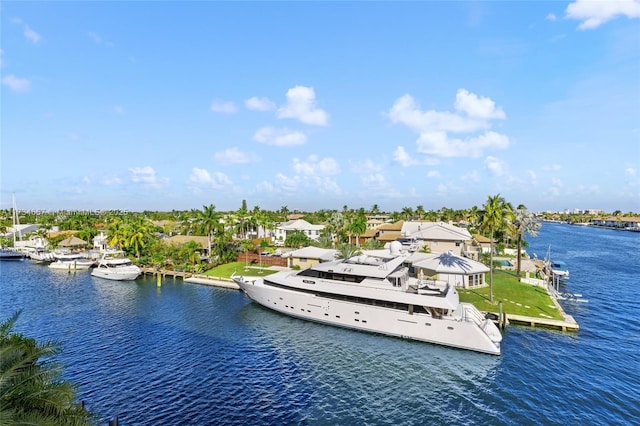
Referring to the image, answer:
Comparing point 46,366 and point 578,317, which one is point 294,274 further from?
point 578,317

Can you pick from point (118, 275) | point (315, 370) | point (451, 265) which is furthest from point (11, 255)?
point (451, 265)

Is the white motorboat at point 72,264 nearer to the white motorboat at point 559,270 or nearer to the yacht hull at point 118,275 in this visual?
the yacht hull at point 118,275

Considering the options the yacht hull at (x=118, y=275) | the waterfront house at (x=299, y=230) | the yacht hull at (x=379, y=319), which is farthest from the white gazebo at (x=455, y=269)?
the waterfront house at (x=299, y=230)

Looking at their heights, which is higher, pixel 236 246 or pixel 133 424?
pixel 236 246

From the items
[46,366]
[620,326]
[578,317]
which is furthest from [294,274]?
[620,326]

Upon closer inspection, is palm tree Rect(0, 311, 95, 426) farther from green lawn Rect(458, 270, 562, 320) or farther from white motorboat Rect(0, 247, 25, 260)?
white motorboat Rect(0, 247, 25, 260)

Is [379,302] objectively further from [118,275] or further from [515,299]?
[118,275]

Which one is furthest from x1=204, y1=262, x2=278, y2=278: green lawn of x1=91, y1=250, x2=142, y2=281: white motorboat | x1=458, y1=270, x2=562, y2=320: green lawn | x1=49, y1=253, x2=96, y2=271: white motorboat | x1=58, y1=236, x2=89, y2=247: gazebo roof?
x1=58, y1=236, x2=89, y2=247: gazebo roof
